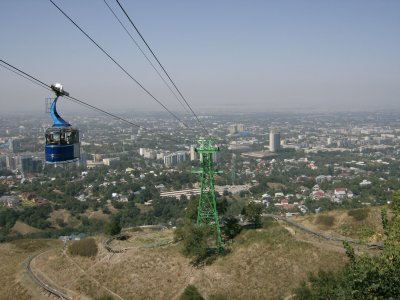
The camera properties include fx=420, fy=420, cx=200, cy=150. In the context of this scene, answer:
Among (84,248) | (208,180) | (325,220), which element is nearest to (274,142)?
(325,220)

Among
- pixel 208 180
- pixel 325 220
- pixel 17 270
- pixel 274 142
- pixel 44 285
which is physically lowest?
pixel 274 142

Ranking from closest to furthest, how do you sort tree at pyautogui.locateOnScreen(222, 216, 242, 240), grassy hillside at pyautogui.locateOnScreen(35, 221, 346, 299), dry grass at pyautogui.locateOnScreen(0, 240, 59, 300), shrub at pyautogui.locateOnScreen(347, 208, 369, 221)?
grassy hillside at pyautogui.locateOnScreen(35, 221, 346, 299)
dry grass at pyautogui.locateOnScreen(0, 240, 59, 300)
tree at pyautogui.locateOnScreen(222, 216, 242, 240)
shrub at pyautogui.locateOnScreen(347, 208, 369, 221)

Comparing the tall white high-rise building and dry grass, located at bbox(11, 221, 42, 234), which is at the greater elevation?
the tall white high-rise building

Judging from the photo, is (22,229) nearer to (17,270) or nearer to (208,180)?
(17,270)

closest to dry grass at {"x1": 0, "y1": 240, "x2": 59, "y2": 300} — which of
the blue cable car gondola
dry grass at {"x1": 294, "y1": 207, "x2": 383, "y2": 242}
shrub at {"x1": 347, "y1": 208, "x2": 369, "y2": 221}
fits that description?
the blue cable car gondola

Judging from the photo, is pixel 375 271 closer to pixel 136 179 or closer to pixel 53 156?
pixel 53 156

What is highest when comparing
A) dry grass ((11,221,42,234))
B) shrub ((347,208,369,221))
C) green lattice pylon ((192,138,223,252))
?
green lattice pylon ((192,138,223,252))

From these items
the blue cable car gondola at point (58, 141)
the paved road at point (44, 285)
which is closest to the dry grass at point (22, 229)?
the paved road at point (44, 285)

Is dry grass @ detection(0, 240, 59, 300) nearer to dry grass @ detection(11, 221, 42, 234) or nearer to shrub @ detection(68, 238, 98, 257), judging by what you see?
shrub @ detection(68, 238, 98, 257)
